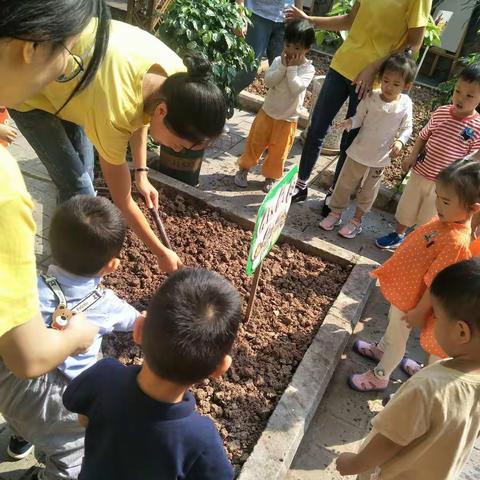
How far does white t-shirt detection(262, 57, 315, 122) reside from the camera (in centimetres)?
394

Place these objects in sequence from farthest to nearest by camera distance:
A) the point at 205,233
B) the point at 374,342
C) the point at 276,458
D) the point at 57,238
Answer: the point at 205,233, the point at 374,342, the point at 276,458, the point at 57,238

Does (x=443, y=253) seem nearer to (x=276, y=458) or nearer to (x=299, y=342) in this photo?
(x=299, y=342)

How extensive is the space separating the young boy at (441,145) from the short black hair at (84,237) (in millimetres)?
2395

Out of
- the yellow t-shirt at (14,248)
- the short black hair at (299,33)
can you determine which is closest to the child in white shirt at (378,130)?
the short black hair at (299,33)

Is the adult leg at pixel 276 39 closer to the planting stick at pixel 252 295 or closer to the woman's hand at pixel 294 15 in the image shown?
the woman's hand at pixel 294 15

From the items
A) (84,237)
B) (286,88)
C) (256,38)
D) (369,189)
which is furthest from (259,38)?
(84,237)

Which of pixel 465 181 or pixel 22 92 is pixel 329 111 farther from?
pixel 22 92

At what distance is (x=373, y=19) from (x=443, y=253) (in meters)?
2.07

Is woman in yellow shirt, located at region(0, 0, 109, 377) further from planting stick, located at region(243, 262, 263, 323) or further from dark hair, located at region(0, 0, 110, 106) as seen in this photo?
planting stick, located at region(243, 262, 263, 323)

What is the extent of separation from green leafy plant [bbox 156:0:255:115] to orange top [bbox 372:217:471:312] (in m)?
2.21

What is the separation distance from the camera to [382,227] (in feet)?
14.2

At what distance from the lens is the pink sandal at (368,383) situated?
269 cm

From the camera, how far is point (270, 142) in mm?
4207

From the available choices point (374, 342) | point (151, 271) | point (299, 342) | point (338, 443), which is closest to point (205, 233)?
point (151, 271)
